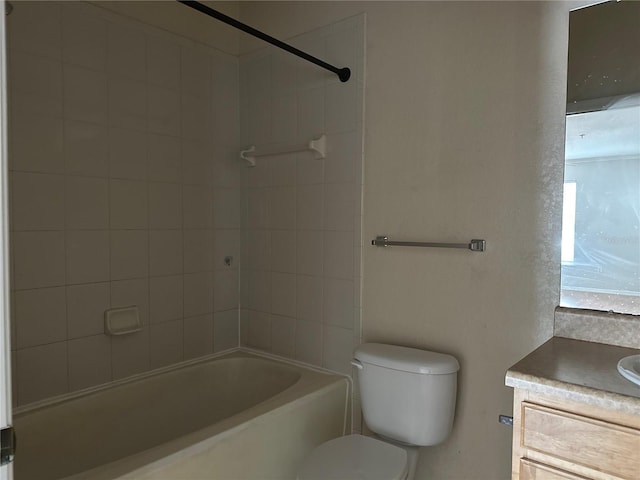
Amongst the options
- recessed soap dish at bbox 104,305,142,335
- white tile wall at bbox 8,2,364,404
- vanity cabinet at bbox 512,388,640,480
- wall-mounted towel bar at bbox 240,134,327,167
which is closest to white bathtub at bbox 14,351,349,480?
white tile wall at bbox 8,2,364,404

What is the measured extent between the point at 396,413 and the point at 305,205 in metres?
1.08

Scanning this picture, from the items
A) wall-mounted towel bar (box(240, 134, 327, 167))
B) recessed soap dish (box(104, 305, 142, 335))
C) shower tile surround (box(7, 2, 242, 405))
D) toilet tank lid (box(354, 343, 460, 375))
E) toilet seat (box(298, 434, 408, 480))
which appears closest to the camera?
toilet seat (box(298, 434, 408, 480))

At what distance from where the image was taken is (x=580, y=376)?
1.08 meters

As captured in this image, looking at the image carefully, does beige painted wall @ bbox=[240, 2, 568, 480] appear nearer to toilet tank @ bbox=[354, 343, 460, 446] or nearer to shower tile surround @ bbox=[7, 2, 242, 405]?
toilet tank @ bbox=[354, 343, 460, 446]

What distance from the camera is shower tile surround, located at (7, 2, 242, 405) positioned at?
179 cm

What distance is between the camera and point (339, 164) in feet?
7.02

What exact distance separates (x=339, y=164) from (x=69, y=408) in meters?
1.55

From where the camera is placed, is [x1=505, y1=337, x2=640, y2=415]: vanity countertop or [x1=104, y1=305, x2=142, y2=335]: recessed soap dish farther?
[x1=104, y1=305, x2=142, y2=335]: recessed soap dish

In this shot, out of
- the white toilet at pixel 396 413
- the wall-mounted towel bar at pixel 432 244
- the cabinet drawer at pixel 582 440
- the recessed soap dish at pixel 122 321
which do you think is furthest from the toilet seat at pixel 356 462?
the recessed soap dish at pixel 122 321

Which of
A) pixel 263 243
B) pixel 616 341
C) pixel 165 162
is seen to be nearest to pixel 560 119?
pixel 616 341

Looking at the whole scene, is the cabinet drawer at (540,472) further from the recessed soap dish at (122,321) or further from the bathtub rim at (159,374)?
the recessed soap dish at (122,321)

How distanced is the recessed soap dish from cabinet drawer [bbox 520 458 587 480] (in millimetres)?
1700

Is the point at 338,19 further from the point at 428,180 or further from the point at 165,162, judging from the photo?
the point at 165,162

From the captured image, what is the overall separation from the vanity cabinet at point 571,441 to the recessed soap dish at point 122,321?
1681mm
